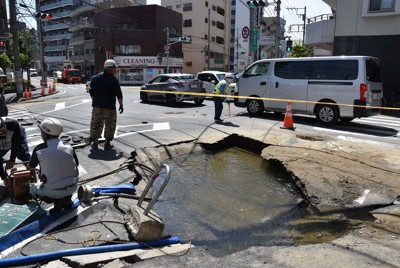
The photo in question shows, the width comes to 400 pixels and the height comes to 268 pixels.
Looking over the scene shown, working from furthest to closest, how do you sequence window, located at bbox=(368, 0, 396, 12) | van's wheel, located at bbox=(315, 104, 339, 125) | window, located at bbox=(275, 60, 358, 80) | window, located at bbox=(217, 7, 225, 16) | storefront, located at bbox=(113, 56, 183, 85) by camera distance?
window, located at bbox=(217, 7, 225, 16)
storefront, located at bbox=(113, 56, 183, 85)
window, located at bbox=(368, 0, 396, 12)
van's wheel, located at bbox=(315, 104, 339, 125)
window, located at bbox=(275, 60, 358, 80)

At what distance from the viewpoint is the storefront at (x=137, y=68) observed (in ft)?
159

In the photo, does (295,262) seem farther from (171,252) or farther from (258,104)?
(258,104)

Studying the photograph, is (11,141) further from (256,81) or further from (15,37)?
(15,37)

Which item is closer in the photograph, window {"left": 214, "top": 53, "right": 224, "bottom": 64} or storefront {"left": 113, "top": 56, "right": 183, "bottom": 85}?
storefront {"left": 113, "top": 56, "right": 183, "bottom": 85}

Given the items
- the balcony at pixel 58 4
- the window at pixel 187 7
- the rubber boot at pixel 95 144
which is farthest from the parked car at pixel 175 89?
the balcony at pixel 58 4

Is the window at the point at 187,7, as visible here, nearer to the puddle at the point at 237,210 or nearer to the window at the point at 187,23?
the window at the point at 187,23

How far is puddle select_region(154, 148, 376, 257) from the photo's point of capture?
14.5 feet

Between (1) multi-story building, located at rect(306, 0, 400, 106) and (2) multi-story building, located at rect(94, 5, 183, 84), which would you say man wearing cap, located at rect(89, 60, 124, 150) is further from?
(2) multi-story building, located at rect(94, 5, 183, 84)

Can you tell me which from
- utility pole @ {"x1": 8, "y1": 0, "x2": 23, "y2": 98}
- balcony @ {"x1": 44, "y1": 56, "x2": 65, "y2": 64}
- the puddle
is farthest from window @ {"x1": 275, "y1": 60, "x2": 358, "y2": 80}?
balcony @ {"x1": 44, "y1": 56, "x2": 65, "y2": 64}

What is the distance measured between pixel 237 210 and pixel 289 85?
7776 mm

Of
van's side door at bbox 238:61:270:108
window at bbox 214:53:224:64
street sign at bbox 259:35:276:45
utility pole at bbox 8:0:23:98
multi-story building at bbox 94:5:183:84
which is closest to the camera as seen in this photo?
van's side door at bbox 238:61:270:108

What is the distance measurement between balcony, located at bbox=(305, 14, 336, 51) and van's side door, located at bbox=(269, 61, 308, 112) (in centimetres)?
998

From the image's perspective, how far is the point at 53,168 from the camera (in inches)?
165

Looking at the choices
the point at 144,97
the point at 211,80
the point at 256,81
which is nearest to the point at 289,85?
the point at 256,81
